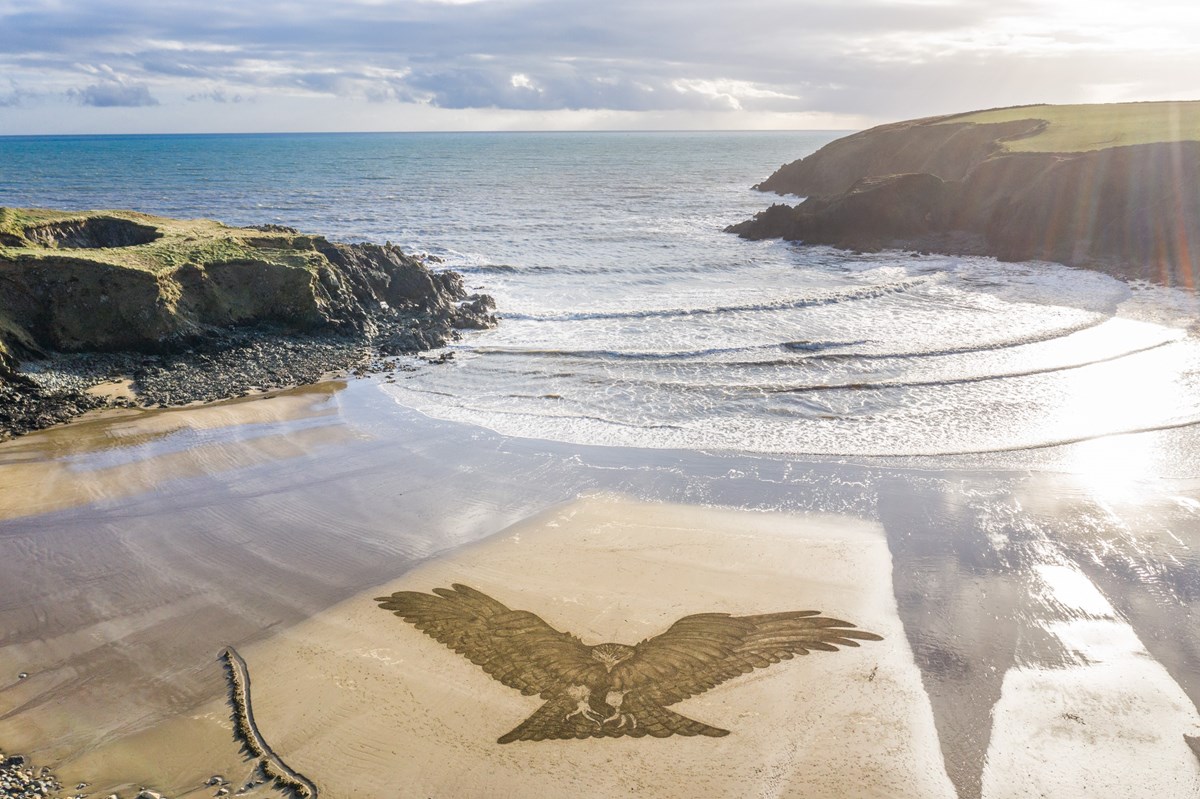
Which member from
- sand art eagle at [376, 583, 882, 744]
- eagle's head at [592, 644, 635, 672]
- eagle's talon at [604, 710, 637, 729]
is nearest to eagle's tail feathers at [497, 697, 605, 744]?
sand art eagle at [376, 583, 882, 744]

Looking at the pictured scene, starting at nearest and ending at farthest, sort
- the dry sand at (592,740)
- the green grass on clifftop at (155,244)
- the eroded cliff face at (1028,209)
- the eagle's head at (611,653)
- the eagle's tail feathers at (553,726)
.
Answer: the dry sand at (592,740)
the eagle's tail feathers at (553,726)
the eagle's head at (611,653)
the green grass on clifftop at (155,244)
the eroded cliff face at (1028,209)

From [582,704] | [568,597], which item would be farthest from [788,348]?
[582,704]

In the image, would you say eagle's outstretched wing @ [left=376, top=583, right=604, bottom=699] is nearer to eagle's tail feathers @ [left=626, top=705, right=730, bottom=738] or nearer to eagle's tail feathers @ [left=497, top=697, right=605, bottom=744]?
eagle's tail feathers @ [left=497, top=697, right=605, bottom=744]

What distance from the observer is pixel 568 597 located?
9602 millimetres

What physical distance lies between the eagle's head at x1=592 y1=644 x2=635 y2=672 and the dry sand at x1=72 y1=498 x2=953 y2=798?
0.20 metres

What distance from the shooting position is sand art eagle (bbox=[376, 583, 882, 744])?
7.51 m

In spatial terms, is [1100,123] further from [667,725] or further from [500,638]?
[667,725]

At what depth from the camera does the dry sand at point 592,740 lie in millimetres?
6859

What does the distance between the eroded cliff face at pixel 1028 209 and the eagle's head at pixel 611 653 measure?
27.1 metres

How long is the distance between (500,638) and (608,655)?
1243 mm

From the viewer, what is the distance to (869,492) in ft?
41.1

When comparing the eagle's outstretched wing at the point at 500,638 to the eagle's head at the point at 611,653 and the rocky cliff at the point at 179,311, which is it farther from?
the rocky cliff at the point at 179,311

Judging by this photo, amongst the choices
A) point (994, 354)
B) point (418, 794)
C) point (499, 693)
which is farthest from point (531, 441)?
point (994, 354)

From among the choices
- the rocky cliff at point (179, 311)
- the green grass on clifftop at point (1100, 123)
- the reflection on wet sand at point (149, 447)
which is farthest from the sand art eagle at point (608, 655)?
the green grass on clifftop at point (1100, 123)
